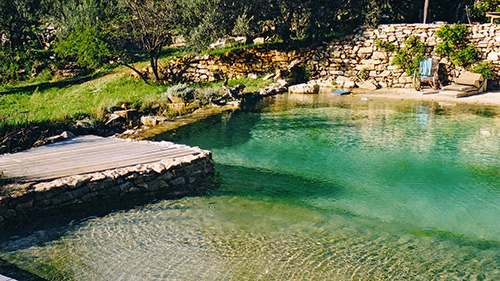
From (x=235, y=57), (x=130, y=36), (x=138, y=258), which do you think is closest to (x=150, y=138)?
(x=138, y=258)

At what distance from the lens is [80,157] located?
9070 mm

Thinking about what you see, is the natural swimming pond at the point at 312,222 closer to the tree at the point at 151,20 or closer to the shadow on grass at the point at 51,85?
the tree at the point at 151,20

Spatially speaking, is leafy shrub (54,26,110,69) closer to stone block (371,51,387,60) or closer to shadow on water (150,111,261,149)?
shadow on water (150,111,261,149)

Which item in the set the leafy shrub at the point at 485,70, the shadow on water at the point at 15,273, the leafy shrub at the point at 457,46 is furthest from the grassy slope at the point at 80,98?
the leafy shrub at the point at 485,70

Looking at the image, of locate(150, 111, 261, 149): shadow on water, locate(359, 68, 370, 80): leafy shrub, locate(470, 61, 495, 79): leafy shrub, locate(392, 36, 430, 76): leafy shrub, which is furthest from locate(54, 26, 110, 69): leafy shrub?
locate(470, 61, 495, 79): leafy shrub

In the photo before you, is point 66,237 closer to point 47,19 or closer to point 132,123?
point 132,123

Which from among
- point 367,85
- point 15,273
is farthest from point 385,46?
point 15,273

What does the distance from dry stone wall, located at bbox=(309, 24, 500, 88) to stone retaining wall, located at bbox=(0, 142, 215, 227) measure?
13.4 metres

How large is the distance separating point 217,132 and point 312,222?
6.43 metres

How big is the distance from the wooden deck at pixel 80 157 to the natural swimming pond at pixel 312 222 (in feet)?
3.55

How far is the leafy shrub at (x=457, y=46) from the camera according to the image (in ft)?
62.7

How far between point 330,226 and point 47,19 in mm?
22495

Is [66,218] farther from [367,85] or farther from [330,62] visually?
[330,62]

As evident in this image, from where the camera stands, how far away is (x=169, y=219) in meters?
7.83
